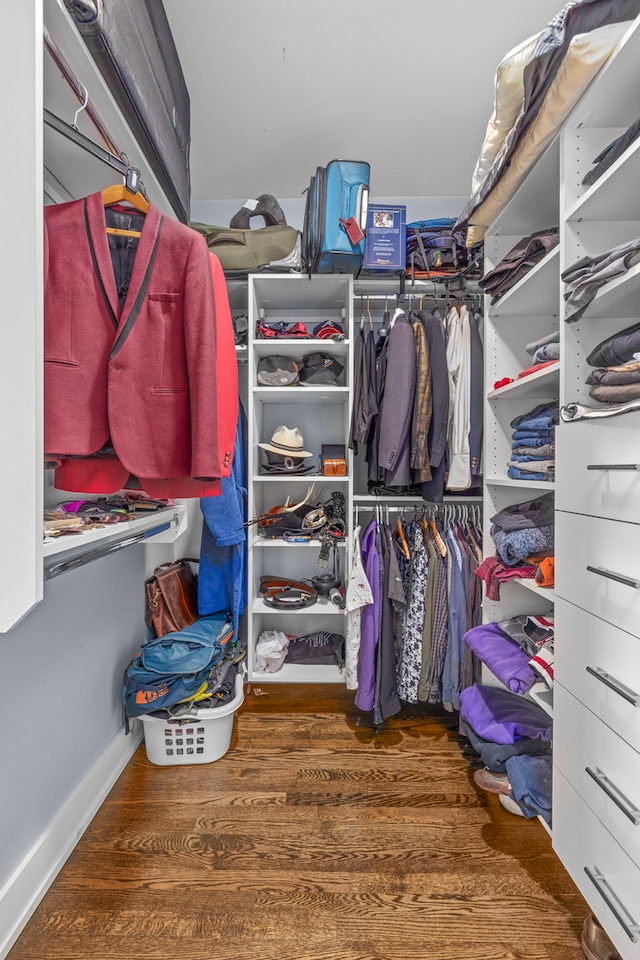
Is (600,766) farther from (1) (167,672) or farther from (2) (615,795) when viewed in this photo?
(1) (167,672)

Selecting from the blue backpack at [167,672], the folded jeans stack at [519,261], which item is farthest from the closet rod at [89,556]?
the folded jeans stack at [519,261]

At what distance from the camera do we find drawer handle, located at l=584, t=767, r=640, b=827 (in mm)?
818

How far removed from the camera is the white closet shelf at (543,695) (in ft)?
4.17

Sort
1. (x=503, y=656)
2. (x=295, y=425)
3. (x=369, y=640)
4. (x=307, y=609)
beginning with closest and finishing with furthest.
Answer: (x=503, y=656), (x=369, y=640), (x=307, y=609), (x=295, y=425)

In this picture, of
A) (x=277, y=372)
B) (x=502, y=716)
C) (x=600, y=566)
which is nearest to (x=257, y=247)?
(x=277, y=372)

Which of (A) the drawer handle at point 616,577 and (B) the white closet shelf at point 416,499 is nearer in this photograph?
(A) the drawer handle at point 616,577

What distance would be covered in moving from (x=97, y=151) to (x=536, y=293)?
1.33m

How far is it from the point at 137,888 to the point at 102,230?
1.65 m

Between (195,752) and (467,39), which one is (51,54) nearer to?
(467,39)

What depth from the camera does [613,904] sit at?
0.87 m

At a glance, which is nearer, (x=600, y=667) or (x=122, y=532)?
(x=600, y=667)

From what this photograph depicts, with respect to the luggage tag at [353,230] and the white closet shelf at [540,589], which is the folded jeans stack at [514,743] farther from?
the luggage tag at [353,230]

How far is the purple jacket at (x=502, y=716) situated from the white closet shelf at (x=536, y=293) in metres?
1.42

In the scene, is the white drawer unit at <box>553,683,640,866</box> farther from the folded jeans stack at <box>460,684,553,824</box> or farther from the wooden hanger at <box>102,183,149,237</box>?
the wooden hanger at <box>102,183,149,237</box>
